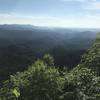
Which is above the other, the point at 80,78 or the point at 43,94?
the point at 80,78

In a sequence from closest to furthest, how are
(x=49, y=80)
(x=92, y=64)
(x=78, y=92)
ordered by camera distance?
(x=78, y=92), (x=49, y=80), (x=92, y=64)

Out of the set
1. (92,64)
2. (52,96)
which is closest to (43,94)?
(52,96)

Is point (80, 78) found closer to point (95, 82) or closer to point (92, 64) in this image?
point (95, 82)

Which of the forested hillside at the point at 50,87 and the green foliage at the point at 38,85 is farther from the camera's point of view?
the green foliage at the point at 38,85

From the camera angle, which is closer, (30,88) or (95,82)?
(95,82)

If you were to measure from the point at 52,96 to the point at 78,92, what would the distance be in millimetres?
3314

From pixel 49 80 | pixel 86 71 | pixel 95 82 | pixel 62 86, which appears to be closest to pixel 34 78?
pixel 49 80

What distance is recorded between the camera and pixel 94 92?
1764 centimetres

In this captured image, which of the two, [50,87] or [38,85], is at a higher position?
[38,85]

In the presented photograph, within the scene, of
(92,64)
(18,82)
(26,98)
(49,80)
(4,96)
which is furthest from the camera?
(92,64)

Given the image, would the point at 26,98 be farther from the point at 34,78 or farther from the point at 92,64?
the point at 92,64

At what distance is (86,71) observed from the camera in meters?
20.3

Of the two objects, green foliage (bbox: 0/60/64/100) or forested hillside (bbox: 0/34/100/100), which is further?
green foliage (bbox: 0/60/64/100)

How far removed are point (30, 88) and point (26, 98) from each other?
1.20m
